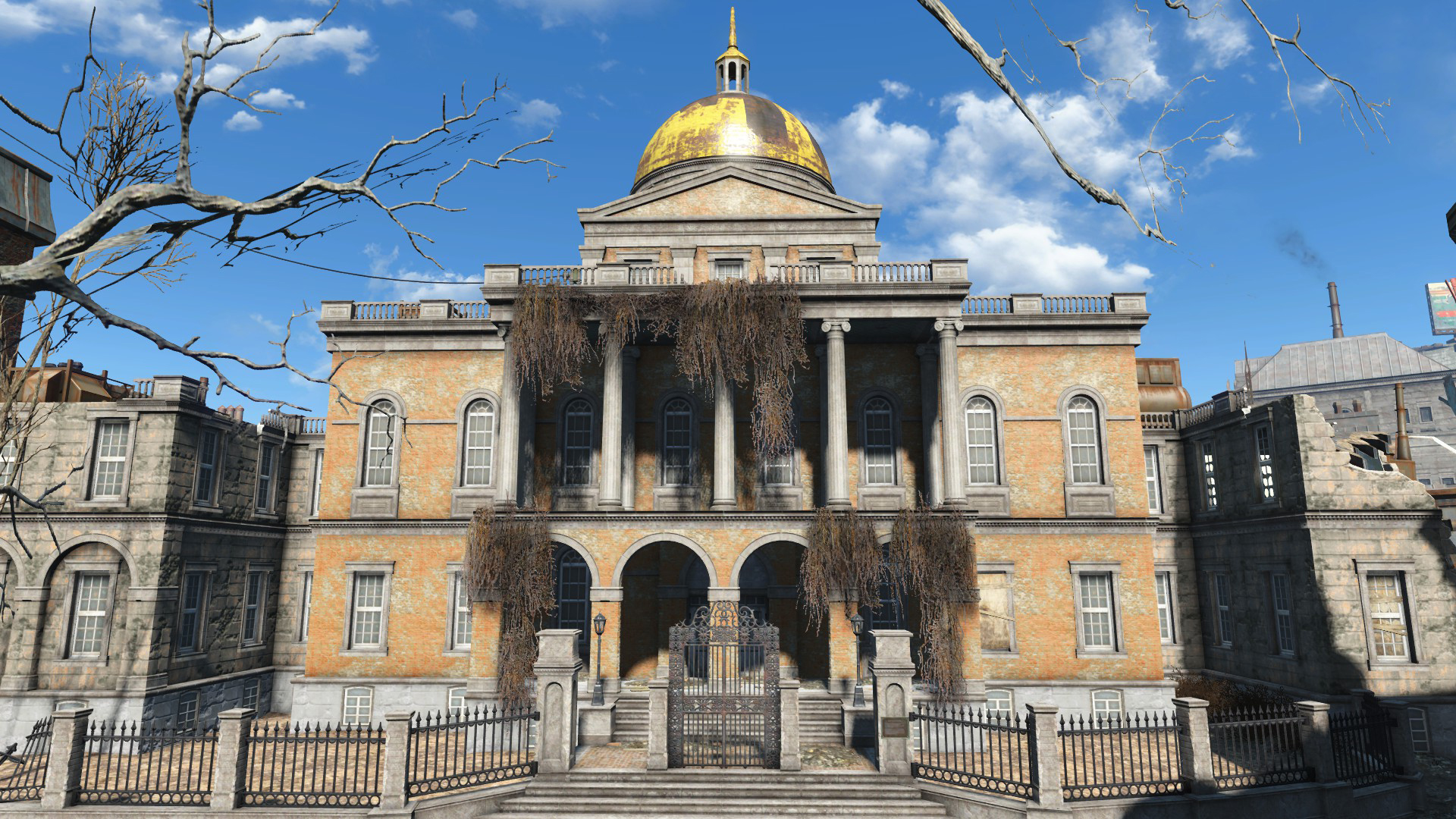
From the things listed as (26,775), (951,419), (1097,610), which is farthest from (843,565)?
(26,775)

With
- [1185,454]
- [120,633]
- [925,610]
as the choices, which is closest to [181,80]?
[925,610]

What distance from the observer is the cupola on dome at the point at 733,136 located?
2930 cm

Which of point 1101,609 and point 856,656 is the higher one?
point 1101,609

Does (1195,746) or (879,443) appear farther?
(879,443)

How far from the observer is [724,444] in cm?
2122

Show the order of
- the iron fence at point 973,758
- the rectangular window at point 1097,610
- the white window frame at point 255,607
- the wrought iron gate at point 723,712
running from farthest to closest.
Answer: the white window frame at point 255,607, the rectangular window at point 1097,610, the wrought iron gate at point 723,712, the iron fence at point 973,758

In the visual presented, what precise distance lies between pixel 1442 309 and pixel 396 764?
128 metres

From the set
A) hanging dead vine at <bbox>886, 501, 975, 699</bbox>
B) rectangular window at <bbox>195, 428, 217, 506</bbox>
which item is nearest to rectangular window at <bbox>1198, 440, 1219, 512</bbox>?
hanging dead vine at <bbox>886, 501, 975, 699</bbox>

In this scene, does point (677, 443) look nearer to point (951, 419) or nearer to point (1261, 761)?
point (951, 419)

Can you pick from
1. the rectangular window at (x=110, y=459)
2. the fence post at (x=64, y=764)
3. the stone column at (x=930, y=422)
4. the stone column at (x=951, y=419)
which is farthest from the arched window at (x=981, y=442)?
the rectangular window at (x=110, y=459)

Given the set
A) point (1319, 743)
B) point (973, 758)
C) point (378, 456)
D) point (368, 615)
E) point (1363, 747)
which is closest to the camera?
point (973, 758)

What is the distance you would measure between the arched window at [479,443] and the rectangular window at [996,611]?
48.9ft

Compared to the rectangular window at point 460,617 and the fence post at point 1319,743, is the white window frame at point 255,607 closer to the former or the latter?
the rectangular window at point 460,617

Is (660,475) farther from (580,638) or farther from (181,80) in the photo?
(181,80)
